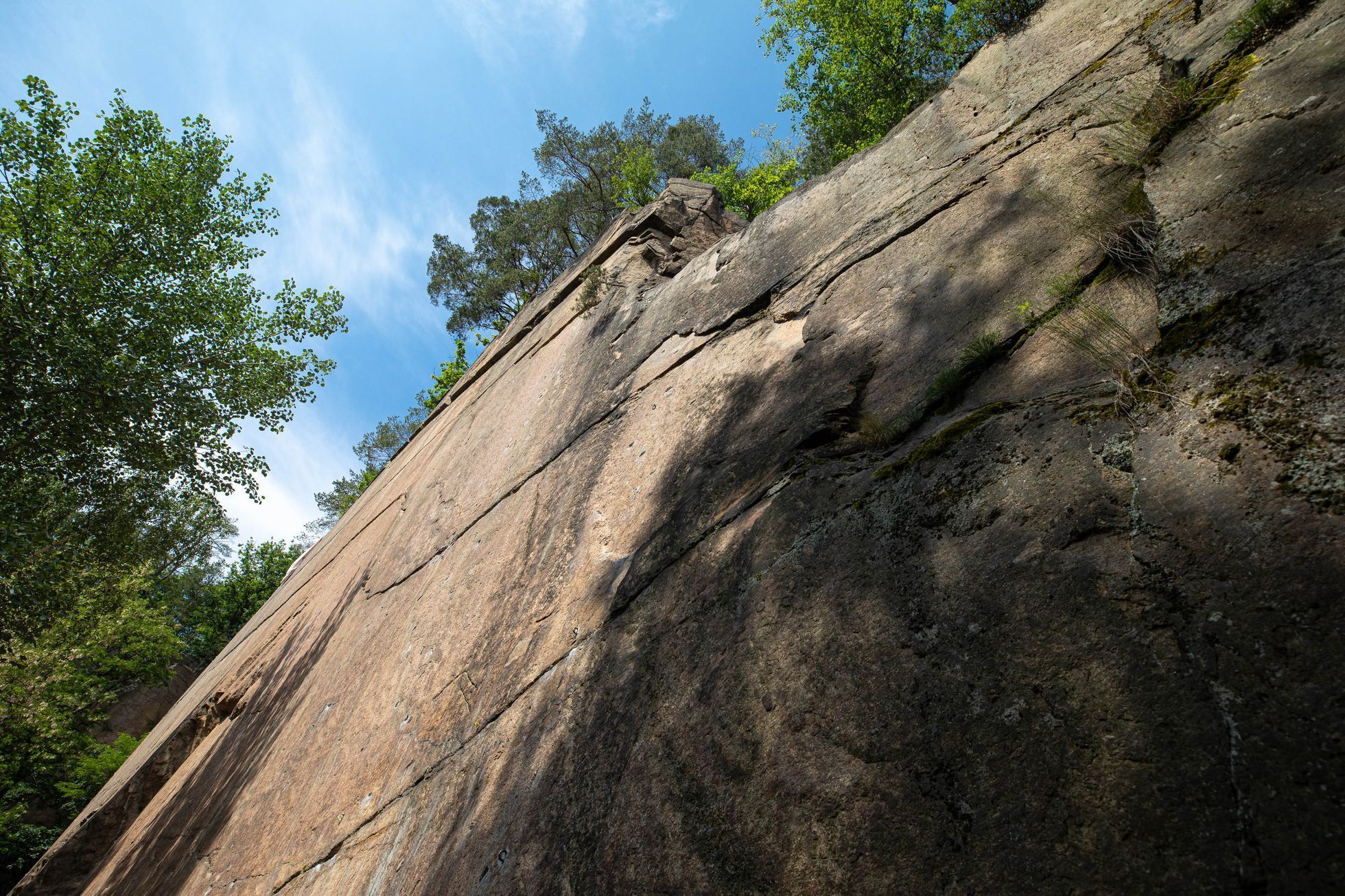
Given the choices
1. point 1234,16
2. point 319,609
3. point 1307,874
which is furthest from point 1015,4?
point 319,609

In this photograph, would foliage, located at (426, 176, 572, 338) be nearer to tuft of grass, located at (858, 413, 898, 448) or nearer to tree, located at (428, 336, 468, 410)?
tree, located at (428, 336, 468, 410)

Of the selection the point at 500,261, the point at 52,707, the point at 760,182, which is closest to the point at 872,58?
the point at 760,182

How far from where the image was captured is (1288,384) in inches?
53.4

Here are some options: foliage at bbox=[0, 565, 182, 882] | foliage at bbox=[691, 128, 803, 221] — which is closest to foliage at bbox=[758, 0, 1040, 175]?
foliage at bbox=[691, 128, 803, 221]

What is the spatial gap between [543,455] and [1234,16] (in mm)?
3734

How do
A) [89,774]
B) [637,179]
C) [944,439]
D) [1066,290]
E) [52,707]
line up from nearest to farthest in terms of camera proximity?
[944,439]
[1066,290]
[52,707]
[89,774]
[637,179]

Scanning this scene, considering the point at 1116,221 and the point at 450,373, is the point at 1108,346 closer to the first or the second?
the point at 1116,221

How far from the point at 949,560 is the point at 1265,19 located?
1.93m

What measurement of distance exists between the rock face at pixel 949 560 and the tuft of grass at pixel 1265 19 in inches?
1.8

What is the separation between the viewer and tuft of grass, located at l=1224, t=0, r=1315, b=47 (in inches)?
77.9

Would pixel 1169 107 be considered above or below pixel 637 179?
below

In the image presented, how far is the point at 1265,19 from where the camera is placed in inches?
80.1

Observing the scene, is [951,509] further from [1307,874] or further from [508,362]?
[508,362]

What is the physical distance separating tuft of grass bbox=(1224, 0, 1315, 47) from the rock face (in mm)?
46
